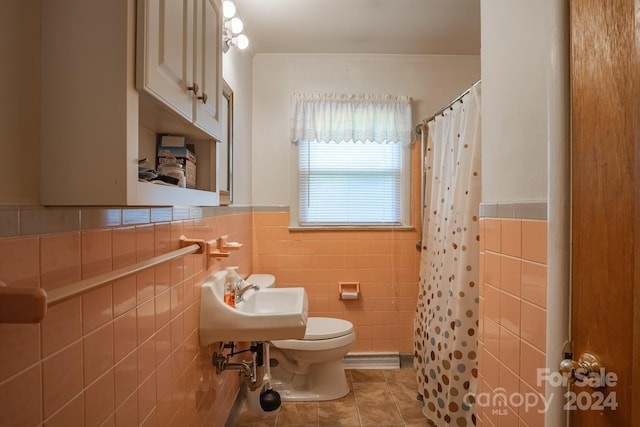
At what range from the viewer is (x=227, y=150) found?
2027 millimetres

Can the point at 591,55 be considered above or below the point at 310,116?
below

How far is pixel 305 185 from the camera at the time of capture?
8.84 feet

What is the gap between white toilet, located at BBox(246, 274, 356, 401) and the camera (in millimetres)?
2090

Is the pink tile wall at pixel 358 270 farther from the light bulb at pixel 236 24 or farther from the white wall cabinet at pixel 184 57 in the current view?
the white wall cabinet at pixel 184 57

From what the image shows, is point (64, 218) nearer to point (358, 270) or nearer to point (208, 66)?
point (208, 66)

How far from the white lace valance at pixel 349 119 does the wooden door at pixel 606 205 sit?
1.85 m

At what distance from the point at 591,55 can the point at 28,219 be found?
46.6 inches

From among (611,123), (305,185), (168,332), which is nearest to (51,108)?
(168,332)

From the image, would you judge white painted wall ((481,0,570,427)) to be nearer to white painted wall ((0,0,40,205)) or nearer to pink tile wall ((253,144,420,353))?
white painted wall ((0,0,40,205))

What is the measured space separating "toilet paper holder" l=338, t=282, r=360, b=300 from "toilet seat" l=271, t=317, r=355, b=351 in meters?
0.37

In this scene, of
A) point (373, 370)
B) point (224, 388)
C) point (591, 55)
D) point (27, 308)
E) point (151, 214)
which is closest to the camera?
point (27, 308)

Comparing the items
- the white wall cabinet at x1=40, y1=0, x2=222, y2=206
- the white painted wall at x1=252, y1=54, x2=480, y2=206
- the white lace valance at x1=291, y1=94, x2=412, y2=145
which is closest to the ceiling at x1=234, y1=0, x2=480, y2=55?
the white painted wall at x1=252, y1=54, x2=480, y2=206

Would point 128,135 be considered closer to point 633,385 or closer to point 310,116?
point 633,385

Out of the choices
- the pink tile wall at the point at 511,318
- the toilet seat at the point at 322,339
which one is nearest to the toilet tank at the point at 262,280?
the toilet seat at the point at 322,339
